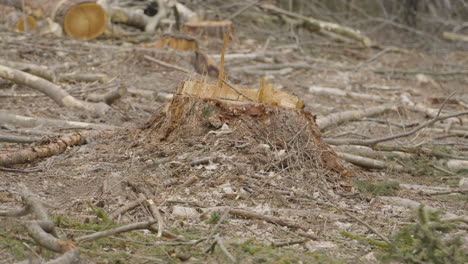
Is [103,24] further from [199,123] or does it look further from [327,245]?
[327,245]

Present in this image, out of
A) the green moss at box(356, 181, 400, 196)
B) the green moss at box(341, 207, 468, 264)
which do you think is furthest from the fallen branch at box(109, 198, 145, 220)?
the green moss at box(356, 181, 400, 196)

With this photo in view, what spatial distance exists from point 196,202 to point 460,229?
1.70m

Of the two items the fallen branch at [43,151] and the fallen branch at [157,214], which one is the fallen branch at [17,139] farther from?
the fallen branch at [157,214]

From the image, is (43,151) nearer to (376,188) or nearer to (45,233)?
(45,233)

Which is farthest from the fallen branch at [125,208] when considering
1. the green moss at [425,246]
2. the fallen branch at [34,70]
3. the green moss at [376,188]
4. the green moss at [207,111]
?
the fallen branch at [34,70]

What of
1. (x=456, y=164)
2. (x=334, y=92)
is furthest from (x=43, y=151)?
(x=334, y=92)

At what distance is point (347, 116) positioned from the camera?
782cm

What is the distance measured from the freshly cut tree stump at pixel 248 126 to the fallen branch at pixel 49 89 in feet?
8.14

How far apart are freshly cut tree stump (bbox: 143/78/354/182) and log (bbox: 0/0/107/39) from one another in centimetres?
709

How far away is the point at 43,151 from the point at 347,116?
4076 millimetres

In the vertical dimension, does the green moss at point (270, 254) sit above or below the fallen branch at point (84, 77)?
above

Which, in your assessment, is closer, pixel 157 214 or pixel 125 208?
pixel 157 214

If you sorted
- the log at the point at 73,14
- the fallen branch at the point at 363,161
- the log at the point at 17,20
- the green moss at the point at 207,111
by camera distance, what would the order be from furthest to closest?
1. the log at the point at 17,20
2. the log at the point at 73,14
3. the fallen branch at the point at 363,161
4. the green moss at the point at 207,111

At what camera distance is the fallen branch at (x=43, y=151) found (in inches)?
188
